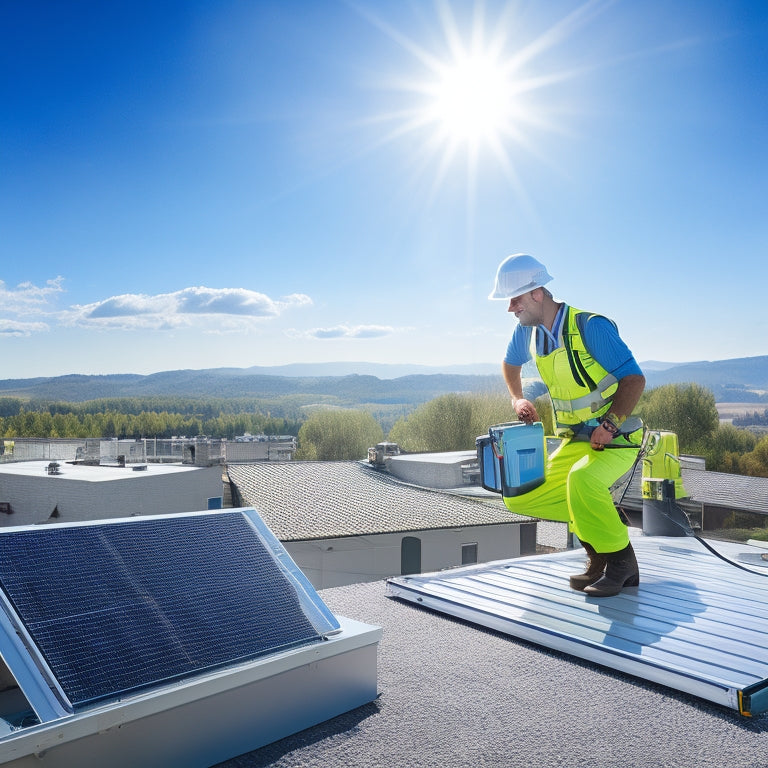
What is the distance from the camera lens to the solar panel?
2.53 metres

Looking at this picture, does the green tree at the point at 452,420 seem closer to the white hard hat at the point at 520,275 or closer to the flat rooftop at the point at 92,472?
the flat rooftop at the point at 92,472

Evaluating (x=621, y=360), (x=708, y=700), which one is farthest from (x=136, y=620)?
(x=621, y=360)

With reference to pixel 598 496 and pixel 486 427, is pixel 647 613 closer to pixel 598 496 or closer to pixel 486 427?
pixel 598 496

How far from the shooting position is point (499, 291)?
506cm

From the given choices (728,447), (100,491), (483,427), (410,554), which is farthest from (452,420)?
(100,491)

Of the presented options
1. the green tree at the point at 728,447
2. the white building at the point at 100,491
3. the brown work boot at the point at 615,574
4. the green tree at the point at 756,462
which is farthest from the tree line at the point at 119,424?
the brown work boot at the point at 615,574

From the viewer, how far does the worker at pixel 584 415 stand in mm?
4742

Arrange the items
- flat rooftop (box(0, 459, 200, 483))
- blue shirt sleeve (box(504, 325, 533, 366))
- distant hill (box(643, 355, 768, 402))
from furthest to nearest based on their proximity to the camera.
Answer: distant hill (box(643, 355, 768, 402)), flat rooftop (box(0, 459, 200, 483)), blue shirt sleeve (box(504, 325, 533, 366))

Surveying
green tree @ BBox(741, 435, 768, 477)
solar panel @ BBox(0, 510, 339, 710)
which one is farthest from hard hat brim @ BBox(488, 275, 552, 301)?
green tree @ BBox(741, 435, 768, 477)

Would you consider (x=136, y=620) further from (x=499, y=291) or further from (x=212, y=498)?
(x=212, y=498)

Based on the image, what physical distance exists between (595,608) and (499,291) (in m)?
2.17

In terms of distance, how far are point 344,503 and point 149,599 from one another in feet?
87.7

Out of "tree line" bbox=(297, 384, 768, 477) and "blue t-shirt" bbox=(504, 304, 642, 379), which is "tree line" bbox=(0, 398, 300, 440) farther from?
"blue t-shirt" bbox=(504, 304, 642, 379)

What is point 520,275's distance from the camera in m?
4.98
